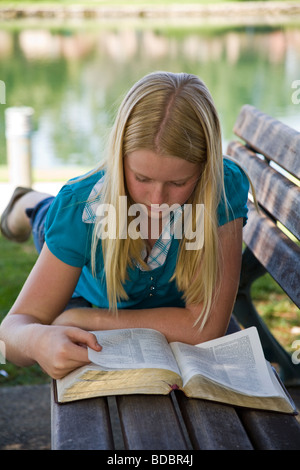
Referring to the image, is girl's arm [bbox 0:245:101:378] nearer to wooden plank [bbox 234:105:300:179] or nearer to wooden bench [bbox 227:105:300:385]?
wooden bench [bbox 227:105:300:385]

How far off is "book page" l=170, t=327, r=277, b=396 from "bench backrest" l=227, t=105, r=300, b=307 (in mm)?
309

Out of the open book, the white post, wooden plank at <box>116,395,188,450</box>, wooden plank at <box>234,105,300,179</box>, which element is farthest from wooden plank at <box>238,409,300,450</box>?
the white post

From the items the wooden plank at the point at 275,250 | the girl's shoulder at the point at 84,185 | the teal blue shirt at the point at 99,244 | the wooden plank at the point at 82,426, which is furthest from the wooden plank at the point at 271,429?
the girl's shoulder at the point at 84,185

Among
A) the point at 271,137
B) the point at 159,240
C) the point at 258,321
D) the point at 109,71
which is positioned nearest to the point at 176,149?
the point at 159,240

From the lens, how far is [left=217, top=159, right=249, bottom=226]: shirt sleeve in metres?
2.05

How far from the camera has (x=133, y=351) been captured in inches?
65.7

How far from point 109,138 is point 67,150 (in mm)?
7408

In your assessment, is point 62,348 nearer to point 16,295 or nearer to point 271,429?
point 271,429

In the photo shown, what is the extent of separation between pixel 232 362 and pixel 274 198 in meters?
0.89

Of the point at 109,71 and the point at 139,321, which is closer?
the point at 139,321

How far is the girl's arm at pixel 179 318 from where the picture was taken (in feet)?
6.17

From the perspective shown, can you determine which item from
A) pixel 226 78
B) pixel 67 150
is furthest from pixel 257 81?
pixel 67 150

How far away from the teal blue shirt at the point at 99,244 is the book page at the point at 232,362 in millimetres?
332
